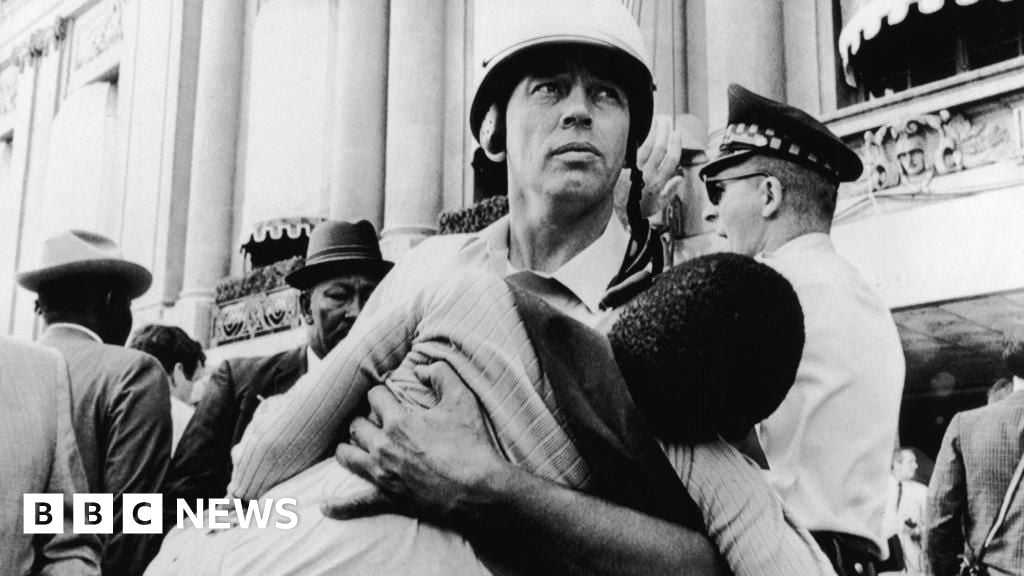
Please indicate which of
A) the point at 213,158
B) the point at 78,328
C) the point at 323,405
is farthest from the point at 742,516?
the point at 213,158

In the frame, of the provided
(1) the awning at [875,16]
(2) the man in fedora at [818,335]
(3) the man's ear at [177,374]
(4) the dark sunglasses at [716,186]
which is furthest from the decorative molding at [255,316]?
(2) the man in fedora at [818,335]

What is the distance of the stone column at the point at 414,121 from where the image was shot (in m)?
10.2

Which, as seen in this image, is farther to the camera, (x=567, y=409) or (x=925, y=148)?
(x=925, y=148)

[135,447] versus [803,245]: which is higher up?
[803,245]

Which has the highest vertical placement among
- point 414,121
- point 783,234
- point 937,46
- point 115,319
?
point 414,121

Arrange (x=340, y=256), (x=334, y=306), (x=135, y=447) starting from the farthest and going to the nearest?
(x=340, y=256) < (x=334, y=306) < (x=135, y=447)

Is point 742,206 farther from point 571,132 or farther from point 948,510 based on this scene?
point 948,510

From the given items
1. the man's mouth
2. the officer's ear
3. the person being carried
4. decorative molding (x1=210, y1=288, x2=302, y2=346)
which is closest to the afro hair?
the person being carried

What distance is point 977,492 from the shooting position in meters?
4.15

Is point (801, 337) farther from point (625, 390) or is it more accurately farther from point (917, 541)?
point (917, 541)

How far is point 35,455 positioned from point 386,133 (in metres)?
8.73

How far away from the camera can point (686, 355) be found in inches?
50.6

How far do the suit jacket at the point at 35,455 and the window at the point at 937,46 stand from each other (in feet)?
19.0

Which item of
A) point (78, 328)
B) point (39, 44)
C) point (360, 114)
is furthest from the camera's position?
point (39, 44)
